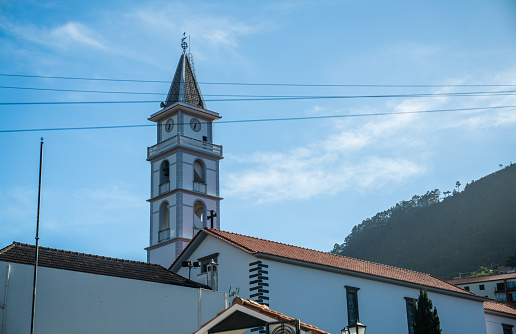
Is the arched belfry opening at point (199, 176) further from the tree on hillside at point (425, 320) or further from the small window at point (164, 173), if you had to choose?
the tree on hillside at point (425, 320)

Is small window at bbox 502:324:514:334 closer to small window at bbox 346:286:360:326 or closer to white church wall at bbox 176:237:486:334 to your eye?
white church wall at bbox 176:237:486:334

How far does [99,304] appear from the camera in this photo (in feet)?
72.6

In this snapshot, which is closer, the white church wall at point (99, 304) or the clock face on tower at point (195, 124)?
the white church wall at point (99, 304)

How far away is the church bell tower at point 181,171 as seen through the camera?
45.6m

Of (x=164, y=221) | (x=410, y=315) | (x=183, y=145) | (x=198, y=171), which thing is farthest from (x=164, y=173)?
(x=410, y=315)

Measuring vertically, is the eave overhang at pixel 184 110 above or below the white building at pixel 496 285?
above

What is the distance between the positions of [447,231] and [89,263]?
75012 millimetres

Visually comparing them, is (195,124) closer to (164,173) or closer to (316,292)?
(164,173)

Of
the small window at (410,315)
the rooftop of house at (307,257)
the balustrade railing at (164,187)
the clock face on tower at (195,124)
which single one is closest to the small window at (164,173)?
the balustrade railing at (164,187)

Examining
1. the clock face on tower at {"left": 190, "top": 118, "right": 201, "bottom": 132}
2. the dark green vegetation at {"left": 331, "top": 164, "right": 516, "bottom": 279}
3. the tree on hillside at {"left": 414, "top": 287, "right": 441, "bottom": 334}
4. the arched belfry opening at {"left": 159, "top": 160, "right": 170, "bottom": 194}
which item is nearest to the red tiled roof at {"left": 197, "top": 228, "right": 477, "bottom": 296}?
the tree on hillside at {"left": 414, "top": 287, "right": 441, "bottom": 334}

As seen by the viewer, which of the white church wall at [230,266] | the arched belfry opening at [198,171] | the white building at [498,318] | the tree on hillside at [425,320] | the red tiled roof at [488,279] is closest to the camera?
the white church wall at [230,266]

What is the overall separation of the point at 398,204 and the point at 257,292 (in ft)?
256

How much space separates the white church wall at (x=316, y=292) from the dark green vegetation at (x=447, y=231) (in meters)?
53.0

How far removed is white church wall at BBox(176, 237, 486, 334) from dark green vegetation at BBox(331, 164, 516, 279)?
53.0m
